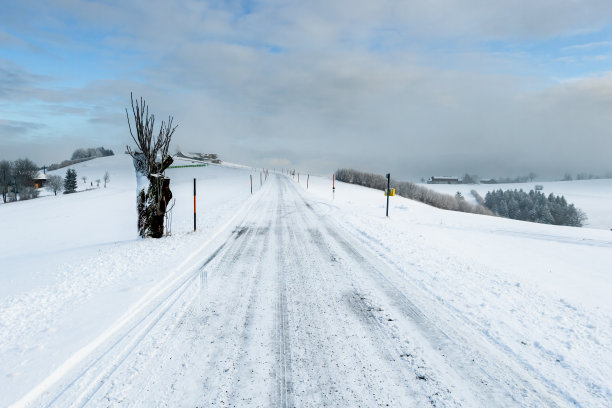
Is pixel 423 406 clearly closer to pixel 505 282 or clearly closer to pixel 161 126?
pixel 505 282

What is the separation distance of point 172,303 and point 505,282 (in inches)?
242

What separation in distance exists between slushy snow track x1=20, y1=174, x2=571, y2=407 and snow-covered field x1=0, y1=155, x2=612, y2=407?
0.05 ft

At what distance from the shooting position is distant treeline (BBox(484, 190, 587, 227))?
2761 inches

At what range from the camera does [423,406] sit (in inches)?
96.4

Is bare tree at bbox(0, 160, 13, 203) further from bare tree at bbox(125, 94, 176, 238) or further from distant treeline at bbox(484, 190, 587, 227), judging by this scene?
distant treeline at bbox(484, 190, 587, 227)

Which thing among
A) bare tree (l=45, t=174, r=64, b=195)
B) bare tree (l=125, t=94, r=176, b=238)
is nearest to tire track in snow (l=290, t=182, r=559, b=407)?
bare tree (l=125, t=94, r=176, b=238)

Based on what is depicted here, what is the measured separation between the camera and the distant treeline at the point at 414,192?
68.8 m

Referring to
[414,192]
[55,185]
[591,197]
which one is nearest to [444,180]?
[591,197]

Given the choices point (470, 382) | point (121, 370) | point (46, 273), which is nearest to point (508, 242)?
point (470, 382)

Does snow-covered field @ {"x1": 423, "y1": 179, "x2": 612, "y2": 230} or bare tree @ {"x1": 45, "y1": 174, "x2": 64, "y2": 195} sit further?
snow-covered field @ {"x1": 423, "y1": 179, "x2": 612, "y2": 230}

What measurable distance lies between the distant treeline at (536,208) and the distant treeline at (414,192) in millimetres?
12162

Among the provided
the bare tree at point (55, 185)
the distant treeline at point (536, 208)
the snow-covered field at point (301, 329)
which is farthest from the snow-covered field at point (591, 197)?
the bare tree at point (55, 185)

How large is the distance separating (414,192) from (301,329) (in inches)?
3135

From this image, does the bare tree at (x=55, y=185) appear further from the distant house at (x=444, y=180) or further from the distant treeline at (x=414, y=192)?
the distant house at (x=444, y=180)
